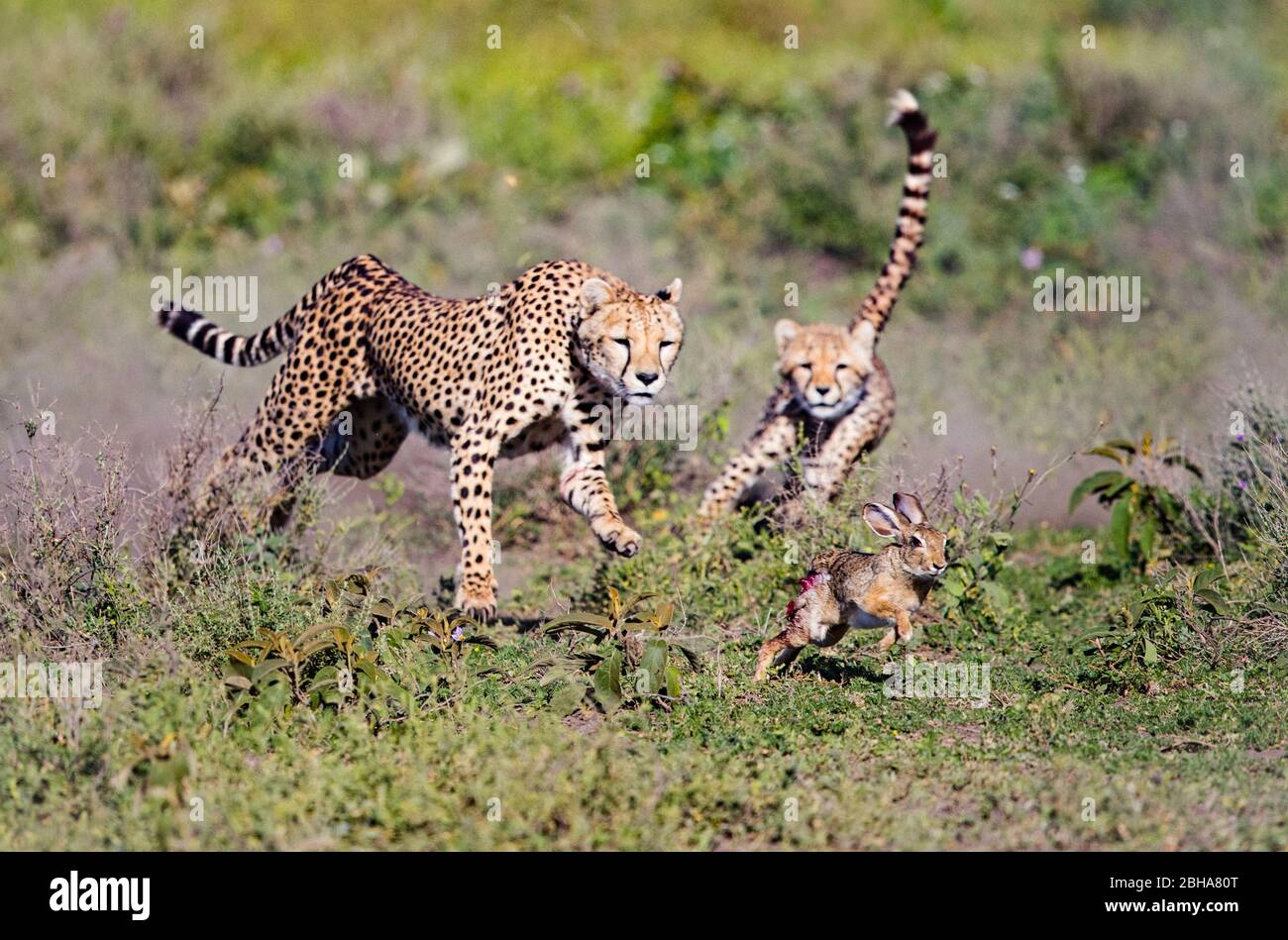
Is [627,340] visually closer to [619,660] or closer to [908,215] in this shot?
[619,660]

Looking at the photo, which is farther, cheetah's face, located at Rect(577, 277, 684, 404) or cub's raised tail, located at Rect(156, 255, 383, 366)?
cub's raised tail, located at Rect(156, 255, 383, 366)

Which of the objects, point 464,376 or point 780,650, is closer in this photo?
point 780,650

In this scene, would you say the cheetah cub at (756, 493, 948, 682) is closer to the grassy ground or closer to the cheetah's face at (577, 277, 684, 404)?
the grassy ground

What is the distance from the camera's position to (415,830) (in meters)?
5.23

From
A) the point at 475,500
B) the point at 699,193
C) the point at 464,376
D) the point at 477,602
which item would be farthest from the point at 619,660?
the point at 699,193

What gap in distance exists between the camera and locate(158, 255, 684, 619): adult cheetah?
753cm

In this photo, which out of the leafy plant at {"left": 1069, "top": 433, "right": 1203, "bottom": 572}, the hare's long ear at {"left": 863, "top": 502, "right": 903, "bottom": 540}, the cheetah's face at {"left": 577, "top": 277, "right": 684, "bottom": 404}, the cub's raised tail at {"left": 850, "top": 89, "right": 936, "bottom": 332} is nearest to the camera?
the hare's long ear at {"left": 863, "top": 502, "right": 903, "bottom": 540}

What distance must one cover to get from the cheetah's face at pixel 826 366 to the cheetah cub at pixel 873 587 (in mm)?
1983

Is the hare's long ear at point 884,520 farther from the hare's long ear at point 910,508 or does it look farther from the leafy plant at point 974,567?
the leafy plant at point 974,567

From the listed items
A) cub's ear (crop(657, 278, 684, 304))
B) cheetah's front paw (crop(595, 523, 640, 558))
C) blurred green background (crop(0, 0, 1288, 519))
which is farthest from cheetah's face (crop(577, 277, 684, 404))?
blurred green background (crop(0, 0, 1288, 519))

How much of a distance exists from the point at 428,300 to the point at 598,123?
290 inches

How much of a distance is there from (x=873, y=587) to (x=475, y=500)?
1920 mm

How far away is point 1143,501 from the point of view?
864 cm
